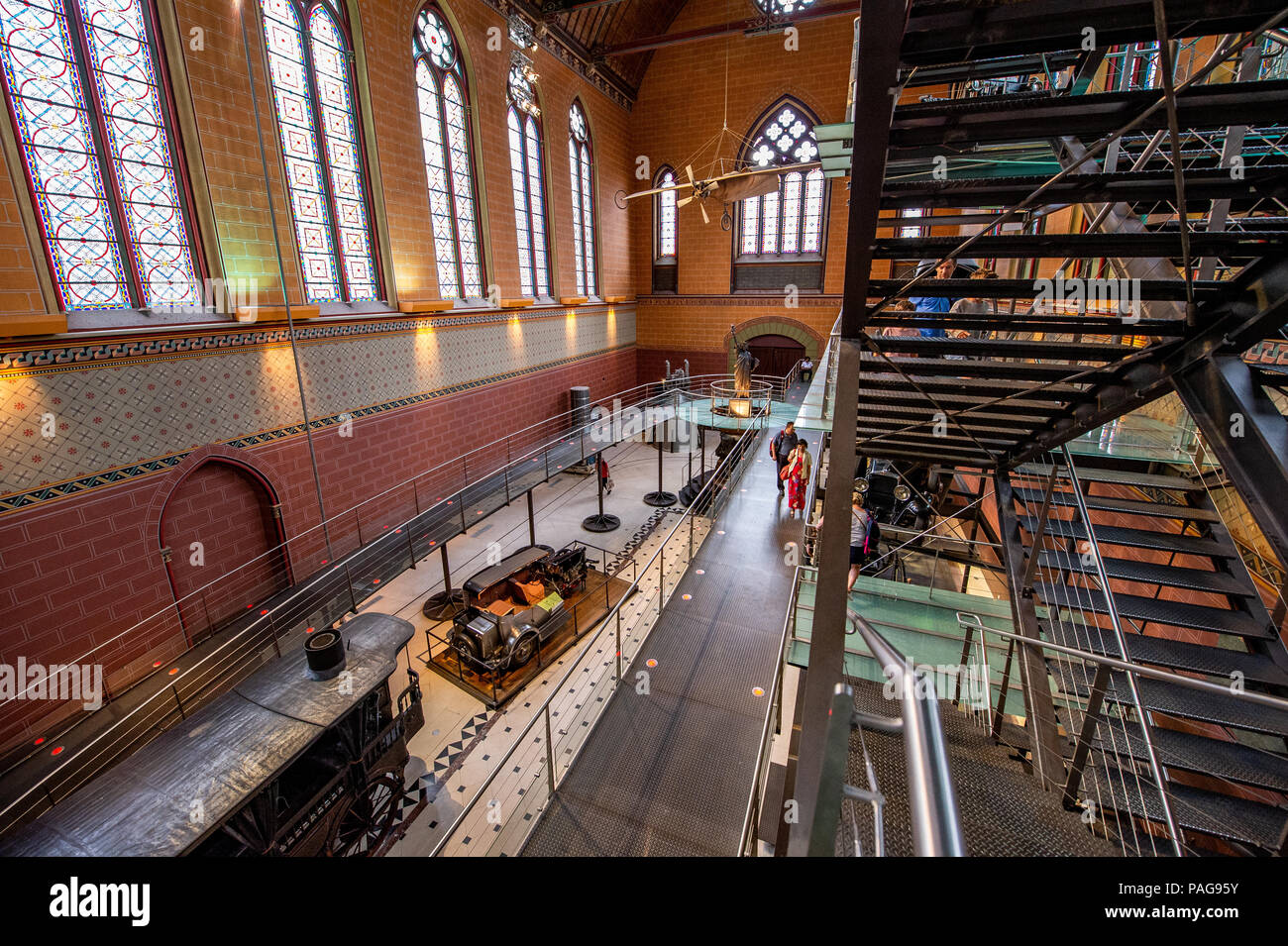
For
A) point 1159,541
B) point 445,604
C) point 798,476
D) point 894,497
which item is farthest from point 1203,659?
point 445,604

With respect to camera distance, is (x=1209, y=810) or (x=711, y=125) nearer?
(x=1209, y=810)

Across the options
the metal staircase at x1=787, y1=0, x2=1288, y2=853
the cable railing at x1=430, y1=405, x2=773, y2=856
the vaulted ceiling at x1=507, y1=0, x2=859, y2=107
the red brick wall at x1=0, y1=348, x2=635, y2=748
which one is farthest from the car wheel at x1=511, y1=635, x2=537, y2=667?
the vaulted ceiling at x1=507, y1=0, x2=859, y2=107

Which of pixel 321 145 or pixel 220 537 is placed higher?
pixel 321 145

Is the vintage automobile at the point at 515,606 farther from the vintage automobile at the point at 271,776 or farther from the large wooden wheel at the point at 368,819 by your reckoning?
the large wooden wheel at the point at 368,819

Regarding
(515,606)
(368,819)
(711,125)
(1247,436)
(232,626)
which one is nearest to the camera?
(1247,436)

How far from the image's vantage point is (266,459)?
626cm

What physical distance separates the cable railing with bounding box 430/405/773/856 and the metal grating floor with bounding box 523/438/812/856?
15cm

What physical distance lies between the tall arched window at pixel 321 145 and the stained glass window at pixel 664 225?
963cm

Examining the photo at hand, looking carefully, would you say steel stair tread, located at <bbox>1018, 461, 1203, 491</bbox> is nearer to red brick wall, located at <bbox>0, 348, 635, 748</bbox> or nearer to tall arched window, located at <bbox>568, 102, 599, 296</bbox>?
red brick wall, located at <bbox>0, 348, 635, 748</bbox>

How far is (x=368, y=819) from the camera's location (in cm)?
454

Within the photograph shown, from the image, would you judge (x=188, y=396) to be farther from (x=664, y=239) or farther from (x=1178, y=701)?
(x=664, y=239)

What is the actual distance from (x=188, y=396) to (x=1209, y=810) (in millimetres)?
8205

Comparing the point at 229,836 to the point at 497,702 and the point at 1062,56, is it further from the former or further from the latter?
the point at 1062,56
